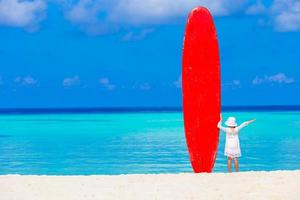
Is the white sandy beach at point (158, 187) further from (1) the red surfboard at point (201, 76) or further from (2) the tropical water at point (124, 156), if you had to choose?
(2) the tropical water at point (124, 156)

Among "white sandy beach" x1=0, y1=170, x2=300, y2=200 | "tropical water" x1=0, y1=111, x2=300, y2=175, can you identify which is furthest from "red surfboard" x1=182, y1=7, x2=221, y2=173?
"tropical water" x1=0, y1=111, x2=300, y2=175

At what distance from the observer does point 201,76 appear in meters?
10.1

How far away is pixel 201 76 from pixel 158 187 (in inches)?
95.8

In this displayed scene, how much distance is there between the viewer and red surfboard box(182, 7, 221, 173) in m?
10.1

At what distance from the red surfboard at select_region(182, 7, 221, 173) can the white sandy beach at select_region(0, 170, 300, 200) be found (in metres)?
1.15

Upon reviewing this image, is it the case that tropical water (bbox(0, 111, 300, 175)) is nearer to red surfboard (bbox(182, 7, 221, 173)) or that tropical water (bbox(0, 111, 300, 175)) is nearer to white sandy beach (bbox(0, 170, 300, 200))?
red surfboard (bbox(182, 7, 221, 173))

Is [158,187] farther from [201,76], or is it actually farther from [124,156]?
[124,156]

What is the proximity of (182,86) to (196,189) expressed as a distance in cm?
246

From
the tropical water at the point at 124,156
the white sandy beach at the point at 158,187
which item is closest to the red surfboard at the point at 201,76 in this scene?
the white sandy beach at the point at 158,187

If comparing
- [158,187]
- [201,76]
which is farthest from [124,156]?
[158,187]

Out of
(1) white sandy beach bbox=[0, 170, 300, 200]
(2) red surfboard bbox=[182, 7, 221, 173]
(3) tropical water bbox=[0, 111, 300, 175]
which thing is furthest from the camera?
(3) tropical water bbox=[0, 111, 300, 175]

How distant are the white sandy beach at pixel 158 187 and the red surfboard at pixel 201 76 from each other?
1.15m

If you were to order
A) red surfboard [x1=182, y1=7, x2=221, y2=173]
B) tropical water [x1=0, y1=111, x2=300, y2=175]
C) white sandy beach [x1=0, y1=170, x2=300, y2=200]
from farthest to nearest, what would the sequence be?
tropical water [x1=0, y1=111, x2=300, y2=175] → red surfboard [x1=182, y1=7, x2=221, y2=173] → white sandy beach [x1=0, y1=170, x2=300, y2=200]

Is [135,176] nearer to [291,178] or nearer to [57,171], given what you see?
[291,178]
